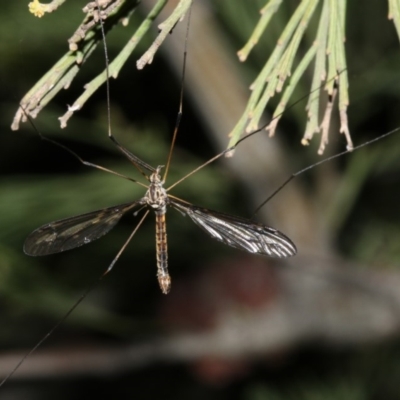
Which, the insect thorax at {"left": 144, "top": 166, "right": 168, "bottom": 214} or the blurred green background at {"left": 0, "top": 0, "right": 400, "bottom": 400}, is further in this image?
the blurred green background at {"left": 0, "top": 0, "right": 400, "bottom": 400}

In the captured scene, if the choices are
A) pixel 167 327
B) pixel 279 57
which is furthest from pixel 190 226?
pixel 279 57

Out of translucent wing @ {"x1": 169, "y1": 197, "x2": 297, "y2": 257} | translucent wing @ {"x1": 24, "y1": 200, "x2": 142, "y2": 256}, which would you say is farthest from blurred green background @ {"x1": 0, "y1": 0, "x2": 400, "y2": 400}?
translucent wing @ {"x1": 169, "y1": 197, "x2": 297, "y2": 257}

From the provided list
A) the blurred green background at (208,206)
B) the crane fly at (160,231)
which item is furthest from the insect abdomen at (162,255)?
the blurred green background at (208,206)

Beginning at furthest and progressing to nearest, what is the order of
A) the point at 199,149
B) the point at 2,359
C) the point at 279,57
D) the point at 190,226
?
the point at 199,149 → the point at 190,226 → the point at 2,359 → the point at 279,57

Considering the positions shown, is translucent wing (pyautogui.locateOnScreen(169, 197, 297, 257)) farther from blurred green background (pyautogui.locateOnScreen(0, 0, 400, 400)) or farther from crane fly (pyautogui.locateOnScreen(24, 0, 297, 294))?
blurred green background (pyautogui.locateOnScreen(0, 0, 400, 400))

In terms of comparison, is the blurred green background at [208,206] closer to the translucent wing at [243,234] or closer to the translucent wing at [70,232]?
the translucent wing at [70,232]

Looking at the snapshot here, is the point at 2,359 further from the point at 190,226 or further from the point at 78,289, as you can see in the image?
the point at 190,226
